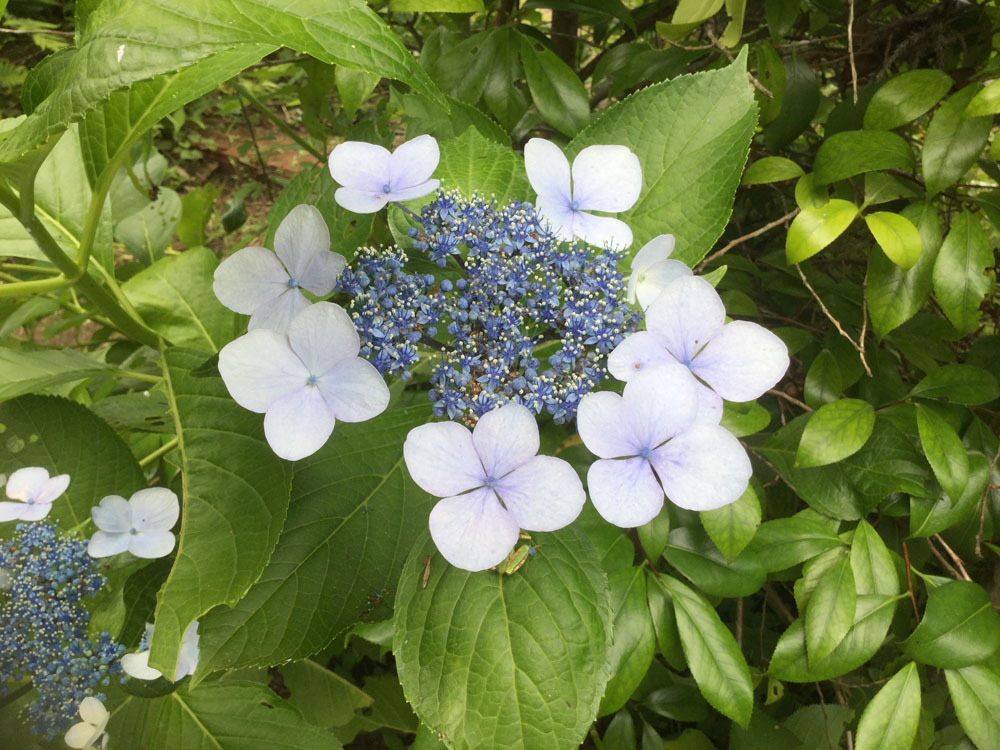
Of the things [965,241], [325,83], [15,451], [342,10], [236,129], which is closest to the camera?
[342,10]

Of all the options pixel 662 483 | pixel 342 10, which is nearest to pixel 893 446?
pixel 662 483

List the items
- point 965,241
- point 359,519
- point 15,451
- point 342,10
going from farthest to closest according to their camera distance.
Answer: point 965,241
point 15,451
point 359,519
point 342,10

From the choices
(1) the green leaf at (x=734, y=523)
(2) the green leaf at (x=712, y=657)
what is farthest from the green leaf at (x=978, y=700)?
(1) the green leaf at (x=734, y=523)

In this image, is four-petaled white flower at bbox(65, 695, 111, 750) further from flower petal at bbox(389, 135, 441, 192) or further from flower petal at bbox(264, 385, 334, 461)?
flower petal at bbox(389, 135, 441, 192)

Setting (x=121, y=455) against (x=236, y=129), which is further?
(x=236, y=129)

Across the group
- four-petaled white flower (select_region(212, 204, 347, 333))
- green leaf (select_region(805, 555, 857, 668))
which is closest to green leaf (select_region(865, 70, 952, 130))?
green leaf (select_region(805, 555, 857, 668))

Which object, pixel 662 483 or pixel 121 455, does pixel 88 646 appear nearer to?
pixel 121 455

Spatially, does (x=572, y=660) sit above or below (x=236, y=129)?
above
